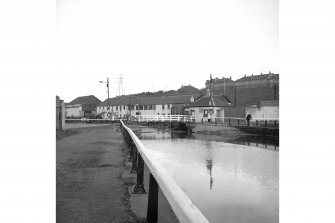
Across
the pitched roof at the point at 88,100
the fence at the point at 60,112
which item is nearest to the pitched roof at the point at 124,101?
the pitched roof at the point at 88,100

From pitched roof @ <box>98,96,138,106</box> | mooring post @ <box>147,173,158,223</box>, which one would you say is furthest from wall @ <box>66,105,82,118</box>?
mooring post @ <box>147,173,158,223</box>

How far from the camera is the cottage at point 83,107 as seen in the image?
7188 cm

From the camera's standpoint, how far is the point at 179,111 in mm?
51969

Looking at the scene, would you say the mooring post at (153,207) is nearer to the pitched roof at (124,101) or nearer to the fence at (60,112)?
the fence at (60,112)

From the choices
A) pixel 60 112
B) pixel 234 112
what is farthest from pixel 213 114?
pixel 60 112

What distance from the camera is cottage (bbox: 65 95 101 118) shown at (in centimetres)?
7188

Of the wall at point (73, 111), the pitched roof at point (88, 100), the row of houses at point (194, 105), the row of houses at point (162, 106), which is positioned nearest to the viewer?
the row of houses at point (194, 105)

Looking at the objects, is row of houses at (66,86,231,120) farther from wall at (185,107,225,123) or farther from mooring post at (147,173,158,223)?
mooring post at (147,173,158,223)

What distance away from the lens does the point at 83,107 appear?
7206cm

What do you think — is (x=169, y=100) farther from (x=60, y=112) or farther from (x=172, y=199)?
(x=172, y=199)

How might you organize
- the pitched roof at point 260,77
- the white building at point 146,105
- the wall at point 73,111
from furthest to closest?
1. the wall at point 73,111
2. the pitched roof at point 260,77
3. the white building at point 146,105
